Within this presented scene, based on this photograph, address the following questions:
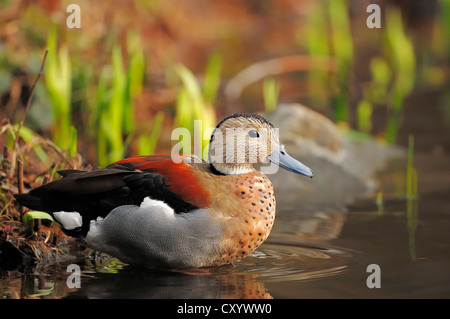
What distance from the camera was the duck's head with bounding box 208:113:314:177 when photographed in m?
4.88

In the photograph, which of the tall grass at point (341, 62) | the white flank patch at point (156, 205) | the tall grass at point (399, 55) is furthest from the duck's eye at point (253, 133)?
the tall grass at point (399, 55)

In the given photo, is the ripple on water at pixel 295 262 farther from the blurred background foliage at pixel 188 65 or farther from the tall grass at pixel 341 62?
the tall grass at pixel 341 62

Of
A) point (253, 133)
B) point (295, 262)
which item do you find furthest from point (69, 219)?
point (295, 262)

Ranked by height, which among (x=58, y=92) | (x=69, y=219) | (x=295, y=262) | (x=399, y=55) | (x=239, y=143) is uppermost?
(x=399, y=55)

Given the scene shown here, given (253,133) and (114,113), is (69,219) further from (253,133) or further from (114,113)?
(114,113)

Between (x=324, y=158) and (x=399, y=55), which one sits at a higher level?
(x=399, y=55)

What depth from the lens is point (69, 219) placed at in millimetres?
4684

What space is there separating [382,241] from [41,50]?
4.50m

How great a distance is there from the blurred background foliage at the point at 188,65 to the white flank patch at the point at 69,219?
107 cm

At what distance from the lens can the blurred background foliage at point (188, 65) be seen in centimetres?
694

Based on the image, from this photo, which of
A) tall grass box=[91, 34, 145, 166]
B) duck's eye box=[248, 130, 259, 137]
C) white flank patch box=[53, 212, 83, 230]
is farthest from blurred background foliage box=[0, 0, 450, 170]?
duck's eye box=[248, 130, 259, 137]

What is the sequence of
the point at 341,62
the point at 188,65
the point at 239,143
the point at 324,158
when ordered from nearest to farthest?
the point at 239,143 → the point at 324,158 → the point at 341,62 → the point at 188,65

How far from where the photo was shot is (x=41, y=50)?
825 cm

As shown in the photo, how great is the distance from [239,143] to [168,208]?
66 cm
